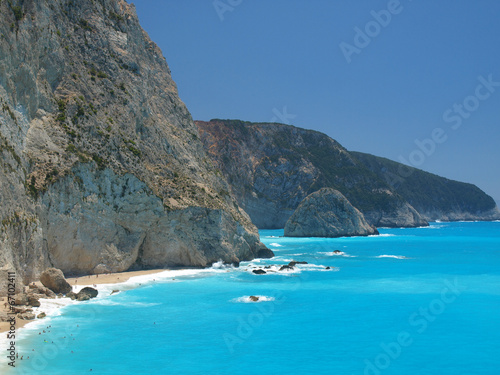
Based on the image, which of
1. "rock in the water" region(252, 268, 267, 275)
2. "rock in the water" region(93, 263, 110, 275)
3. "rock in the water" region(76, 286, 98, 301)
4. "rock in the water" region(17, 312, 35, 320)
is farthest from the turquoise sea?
"rock in the water" region(93, 263, 110, 275)

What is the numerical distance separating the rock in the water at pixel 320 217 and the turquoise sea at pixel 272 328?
2593 inches

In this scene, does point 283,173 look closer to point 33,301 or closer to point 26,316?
point 33,301

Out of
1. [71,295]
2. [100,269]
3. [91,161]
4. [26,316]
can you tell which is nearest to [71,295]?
[71,295]

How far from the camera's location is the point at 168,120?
2338 inches

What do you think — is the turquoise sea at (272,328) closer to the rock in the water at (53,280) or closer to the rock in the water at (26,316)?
the rock in the water at (26,316)

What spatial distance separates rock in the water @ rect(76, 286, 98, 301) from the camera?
1143 inches

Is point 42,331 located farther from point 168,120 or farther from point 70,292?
point 168,120

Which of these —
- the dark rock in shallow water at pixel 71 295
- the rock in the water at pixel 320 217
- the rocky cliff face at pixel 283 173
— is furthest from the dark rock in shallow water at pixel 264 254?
the rocky cliff face at pixel 283 173

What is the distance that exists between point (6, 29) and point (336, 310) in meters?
30.1

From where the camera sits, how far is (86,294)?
2953 centimetres

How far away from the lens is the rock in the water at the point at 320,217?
107875 mm

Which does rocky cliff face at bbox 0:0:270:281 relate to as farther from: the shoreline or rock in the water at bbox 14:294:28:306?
rock in the water at bbox 14:294:28:306

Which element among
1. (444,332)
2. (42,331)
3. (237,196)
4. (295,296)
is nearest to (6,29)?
(42,331)

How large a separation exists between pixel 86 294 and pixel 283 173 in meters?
133
